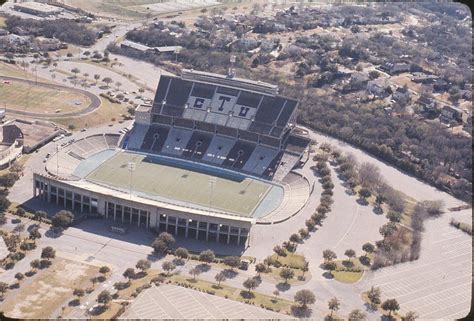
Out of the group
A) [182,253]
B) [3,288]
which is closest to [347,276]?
[182,253]

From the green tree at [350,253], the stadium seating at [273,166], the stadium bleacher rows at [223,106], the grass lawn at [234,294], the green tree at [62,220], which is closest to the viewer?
the grass lawn at [234,294]

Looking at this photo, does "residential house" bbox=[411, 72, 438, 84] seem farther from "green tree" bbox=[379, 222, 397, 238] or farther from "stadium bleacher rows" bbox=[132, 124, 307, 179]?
"green tree" bbox=[379, 222, 397, 238]

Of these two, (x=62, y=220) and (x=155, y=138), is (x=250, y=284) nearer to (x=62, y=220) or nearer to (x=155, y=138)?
(x=62, y=220)

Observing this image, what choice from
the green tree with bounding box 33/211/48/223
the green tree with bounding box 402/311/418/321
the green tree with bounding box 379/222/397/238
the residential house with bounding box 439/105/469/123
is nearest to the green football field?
the green tree with bounding box 33/211/48/223

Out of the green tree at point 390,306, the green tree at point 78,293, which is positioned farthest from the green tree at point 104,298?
the green tree at point 390,306

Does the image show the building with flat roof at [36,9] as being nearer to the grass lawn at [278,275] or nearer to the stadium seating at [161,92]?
the stadium seating at [161,92]

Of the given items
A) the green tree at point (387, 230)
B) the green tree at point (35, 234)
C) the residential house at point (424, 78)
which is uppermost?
the residential house at point (424, 78)

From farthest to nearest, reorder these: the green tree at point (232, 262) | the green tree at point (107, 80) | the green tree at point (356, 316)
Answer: the green tree at point (107, 80) → the green tree at point (232, 262) → the green tree at point (356, 316)
